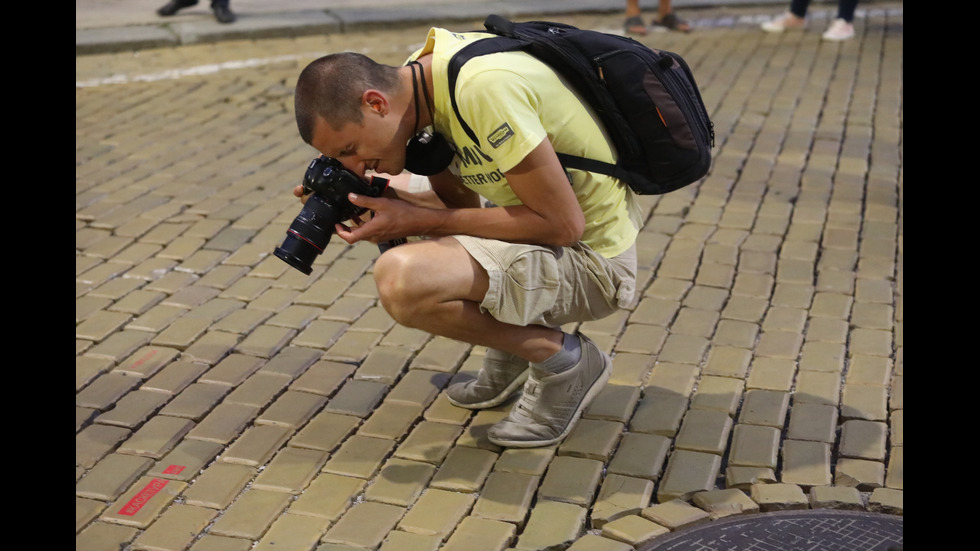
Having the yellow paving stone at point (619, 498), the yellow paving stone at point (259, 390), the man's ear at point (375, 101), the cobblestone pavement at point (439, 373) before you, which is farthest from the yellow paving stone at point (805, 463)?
the yellow paving stone at point (259, 390)

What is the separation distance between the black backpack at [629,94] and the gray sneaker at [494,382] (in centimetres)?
72

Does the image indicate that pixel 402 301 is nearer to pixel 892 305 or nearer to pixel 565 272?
pixel 565 272

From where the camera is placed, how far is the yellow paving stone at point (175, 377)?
11.9 feet

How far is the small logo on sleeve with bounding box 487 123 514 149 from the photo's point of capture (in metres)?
2.74

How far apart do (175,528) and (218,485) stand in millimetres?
224

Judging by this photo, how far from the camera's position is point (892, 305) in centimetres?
418

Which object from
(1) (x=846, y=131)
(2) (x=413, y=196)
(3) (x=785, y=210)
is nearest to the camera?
(2) (x=413, y=196)

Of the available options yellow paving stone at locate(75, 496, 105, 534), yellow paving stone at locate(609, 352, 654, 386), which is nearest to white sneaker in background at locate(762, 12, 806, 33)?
yellow paving stone at locate(609, 352, 654, 386)

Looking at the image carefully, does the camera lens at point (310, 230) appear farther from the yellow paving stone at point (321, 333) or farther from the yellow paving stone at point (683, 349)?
the yellow paving stone at point (683, 349)

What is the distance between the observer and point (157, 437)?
10.9 feet

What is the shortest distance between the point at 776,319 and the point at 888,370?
19.9 inches

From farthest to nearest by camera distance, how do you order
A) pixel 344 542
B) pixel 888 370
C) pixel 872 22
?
1. pixel 872 22
2. pixel 888 370
3. pixel 344 542

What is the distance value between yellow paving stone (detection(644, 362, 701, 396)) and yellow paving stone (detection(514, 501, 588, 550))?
0.76m
